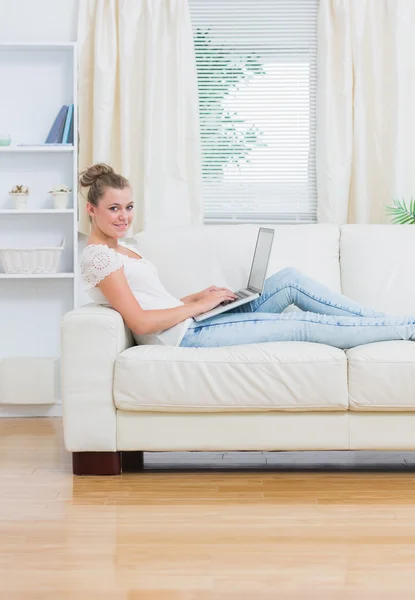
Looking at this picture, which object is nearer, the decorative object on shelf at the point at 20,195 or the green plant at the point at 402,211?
the green plant at the point at 402,211

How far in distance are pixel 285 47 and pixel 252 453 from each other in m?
2.32

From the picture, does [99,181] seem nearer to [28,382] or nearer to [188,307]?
[188,307]

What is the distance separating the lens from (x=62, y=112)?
4531mm

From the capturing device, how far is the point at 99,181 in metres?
3.24

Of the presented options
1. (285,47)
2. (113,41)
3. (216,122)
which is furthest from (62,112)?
(285,47)

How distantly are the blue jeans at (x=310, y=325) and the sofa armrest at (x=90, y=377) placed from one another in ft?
0.99

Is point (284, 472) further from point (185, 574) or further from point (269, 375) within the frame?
point (185, 574)

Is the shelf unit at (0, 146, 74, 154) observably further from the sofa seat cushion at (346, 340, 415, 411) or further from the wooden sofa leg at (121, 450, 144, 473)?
the sofa seat cushion at (346, 340, 415, 411)

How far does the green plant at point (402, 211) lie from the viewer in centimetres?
434

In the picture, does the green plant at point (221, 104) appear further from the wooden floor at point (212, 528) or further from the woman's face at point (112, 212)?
the wooden floor at point (212, 528)

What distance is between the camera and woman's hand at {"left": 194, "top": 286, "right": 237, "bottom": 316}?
3143 mm

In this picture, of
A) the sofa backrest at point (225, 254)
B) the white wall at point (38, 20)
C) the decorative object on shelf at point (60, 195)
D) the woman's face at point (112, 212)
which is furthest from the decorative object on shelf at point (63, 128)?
the woman's face at point (112, 212)

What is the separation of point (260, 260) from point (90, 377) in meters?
0.84

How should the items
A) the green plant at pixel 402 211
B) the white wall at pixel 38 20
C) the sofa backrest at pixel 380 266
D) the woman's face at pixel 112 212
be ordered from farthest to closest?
the white wall at pixel 38 20 → the green plant at pixel 402 211 → the sofa backrest at pixel 380 266 → the woman's face at pixel 112 212
